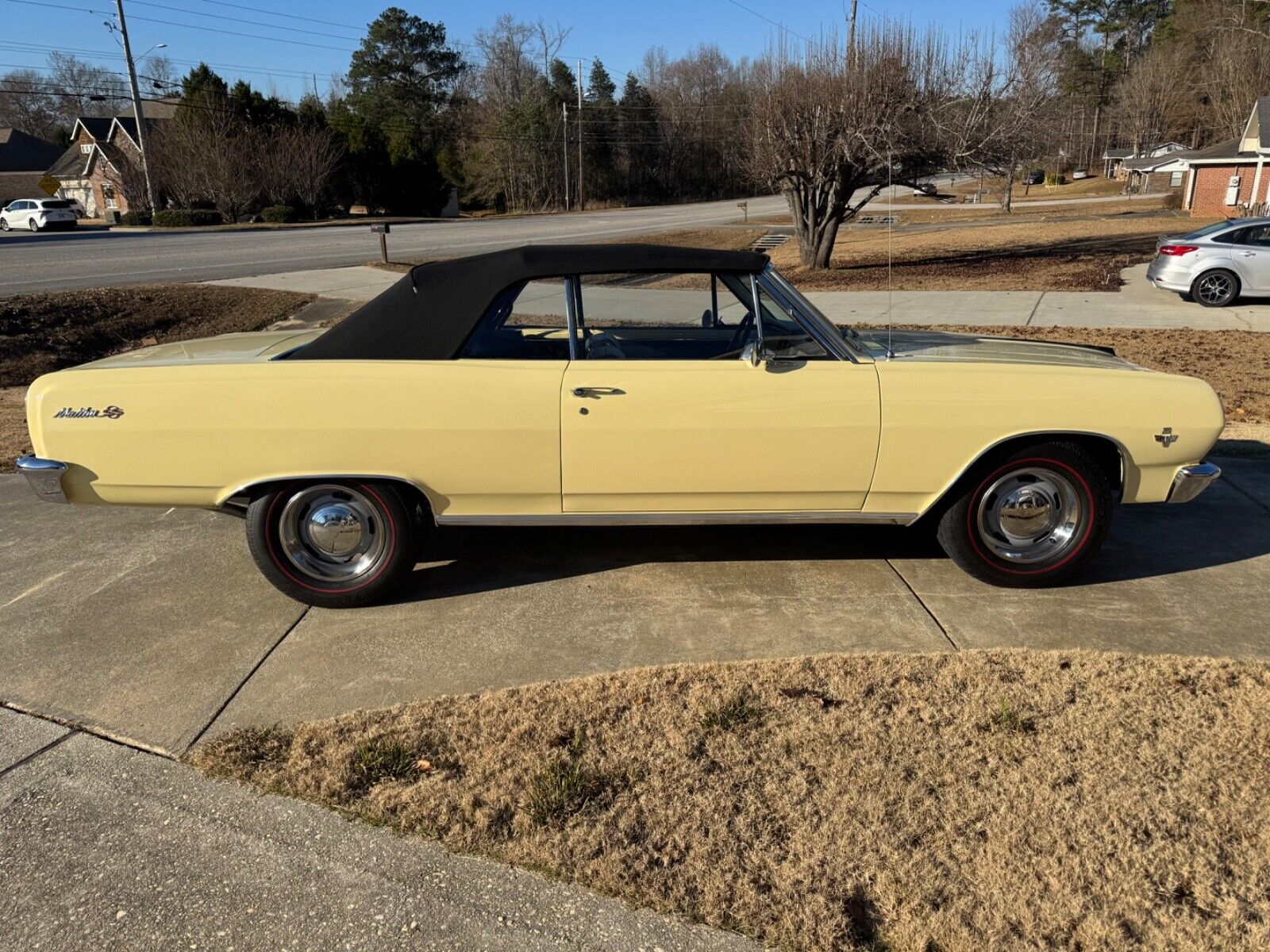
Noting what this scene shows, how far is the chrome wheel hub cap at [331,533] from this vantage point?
4.04 meters

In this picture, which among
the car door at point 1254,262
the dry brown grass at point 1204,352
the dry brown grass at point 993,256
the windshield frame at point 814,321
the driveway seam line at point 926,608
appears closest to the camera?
the driveway seam line at point 926,608

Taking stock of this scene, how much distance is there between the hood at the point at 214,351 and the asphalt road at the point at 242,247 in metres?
14.4

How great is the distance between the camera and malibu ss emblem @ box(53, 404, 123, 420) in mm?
3871

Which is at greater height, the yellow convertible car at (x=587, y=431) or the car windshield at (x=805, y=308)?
the car windshield at (x=805, y=308)

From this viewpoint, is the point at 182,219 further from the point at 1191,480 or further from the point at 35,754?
the point at 1191,480

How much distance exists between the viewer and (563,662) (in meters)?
3.69

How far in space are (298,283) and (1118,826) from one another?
18282 millimetres

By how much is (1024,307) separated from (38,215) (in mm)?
43199

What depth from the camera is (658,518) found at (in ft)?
13.4

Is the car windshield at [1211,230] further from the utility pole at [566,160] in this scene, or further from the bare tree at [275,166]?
the utility pole at [566,160]

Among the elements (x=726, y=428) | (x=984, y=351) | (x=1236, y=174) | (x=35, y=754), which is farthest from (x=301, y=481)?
(x=1236, y=174)

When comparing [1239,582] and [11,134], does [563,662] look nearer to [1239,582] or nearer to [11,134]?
[1239,582]

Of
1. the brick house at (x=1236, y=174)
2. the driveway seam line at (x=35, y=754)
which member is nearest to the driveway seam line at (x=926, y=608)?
the driveway seam line at (x=35, y=754)

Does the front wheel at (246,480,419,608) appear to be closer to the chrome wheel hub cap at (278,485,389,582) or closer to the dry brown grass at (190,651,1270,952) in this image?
the chrome wheel hub cap at (278,485,389,582)
